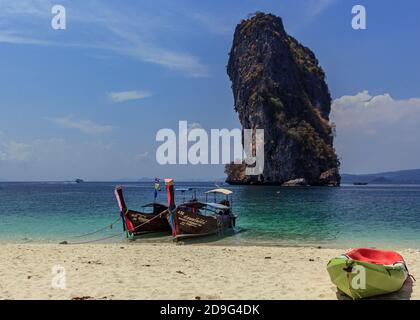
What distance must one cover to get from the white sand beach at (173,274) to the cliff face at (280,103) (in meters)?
113

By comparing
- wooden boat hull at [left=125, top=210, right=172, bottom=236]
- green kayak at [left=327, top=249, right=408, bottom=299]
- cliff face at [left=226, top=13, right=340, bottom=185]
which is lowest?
wooden boat hull at [left=125, top=210, right=172, bottom=236]

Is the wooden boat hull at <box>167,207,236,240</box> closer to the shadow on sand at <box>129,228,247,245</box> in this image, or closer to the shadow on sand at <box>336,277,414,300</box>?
the shadow on sand at <box>129,228,247,245</box>

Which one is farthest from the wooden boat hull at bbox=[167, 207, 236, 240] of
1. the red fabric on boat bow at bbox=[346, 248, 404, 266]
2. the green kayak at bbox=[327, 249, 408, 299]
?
the green kayak at bbox=[327, 249, 408, 299]

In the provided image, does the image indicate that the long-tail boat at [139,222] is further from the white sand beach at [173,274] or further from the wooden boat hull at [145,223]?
the white sand beach at [173,274]

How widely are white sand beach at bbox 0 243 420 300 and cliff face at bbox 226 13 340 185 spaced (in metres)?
113

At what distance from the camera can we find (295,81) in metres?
148

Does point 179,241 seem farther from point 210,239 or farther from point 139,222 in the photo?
point 139,222

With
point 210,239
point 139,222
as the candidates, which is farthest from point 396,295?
point 139,222

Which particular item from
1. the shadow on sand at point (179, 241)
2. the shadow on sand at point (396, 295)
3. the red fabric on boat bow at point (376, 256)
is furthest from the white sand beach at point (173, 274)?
the shadow on sand at point (179, 241)

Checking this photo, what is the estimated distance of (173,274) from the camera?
12.6 metres

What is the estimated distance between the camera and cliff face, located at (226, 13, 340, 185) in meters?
130
